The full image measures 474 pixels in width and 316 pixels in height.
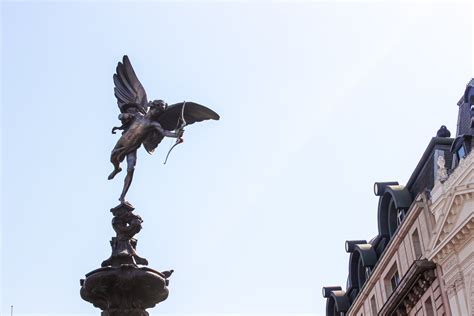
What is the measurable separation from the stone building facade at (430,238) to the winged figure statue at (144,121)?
83.6 feet

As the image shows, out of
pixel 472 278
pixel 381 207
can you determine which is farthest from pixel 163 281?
pixel 381 207

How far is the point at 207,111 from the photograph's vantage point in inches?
564

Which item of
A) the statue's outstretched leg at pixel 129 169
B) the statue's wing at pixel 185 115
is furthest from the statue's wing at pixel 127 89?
the statue's outstretched leg at pixel 129 169

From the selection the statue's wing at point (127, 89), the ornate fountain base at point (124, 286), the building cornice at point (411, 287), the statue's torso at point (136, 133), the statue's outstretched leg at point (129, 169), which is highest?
the building cornice at point (411, 287)

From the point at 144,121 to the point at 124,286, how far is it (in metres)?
2.99

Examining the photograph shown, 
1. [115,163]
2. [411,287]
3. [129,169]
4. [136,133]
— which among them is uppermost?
[411,287]

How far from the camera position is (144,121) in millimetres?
13703

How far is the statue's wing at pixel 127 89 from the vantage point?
1434 centimetres

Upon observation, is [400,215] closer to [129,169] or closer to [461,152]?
[461,152]

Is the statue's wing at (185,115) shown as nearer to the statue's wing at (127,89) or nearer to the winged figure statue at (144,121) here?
the winged figure statue at (144,121)

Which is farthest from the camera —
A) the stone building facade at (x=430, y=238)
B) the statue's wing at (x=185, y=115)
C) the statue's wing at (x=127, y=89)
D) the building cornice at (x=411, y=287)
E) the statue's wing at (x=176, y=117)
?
the building cornice at (x=411, y=287)

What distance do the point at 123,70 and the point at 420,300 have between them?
33.0 metres

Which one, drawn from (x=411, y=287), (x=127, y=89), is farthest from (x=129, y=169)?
(x=411, y=287)

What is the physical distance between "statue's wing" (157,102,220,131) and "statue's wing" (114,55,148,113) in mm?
519
